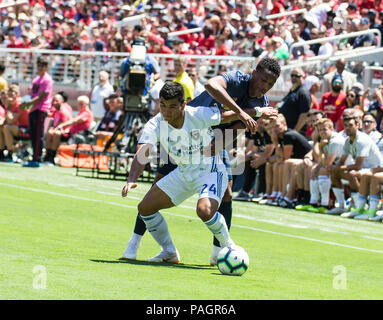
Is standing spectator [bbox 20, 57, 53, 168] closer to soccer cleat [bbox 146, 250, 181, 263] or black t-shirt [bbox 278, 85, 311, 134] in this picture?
black t-shirt [bbox 278, 85, 311, 134]

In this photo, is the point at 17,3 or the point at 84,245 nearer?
the point at 84,245

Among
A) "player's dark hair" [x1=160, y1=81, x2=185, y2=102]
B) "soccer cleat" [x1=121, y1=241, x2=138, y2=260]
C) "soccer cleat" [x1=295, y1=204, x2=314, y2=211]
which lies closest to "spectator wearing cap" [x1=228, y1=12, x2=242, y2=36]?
"soccer cleat" [x1=295, y1=204, x2=314, y2=211]

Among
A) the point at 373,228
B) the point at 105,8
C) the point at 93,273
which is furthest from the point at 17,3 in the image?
the point at 93,273

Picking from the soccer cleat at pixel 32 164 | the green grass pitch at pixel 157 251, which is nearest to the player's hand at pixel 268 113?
the green grass pitch at pixel 157 251

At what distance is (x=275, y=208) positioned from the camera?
1806 cm

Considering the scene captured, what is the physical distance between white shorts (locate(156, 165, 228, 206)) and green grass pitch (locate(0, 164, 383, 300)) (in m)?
0.72

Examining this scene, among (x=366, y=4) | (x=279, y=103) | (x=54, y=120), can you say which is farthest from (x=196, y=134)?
(x=366, y=4)

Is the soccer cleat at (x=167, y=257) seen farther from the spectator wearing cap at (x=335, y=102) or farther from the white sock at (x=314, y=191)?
the spectator wearing cap at (x=335, y=102)

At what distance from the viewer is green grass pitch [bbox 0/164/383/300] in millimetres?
7484

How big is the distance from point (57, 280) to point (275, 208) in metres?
10.9

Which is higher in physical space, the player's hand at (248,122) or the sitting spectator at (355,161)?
the player's hand at (248,122)

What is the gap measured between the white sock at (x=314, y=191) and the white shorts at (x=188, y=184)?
8.64 m

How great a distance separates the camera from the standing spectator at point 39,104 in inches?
870
